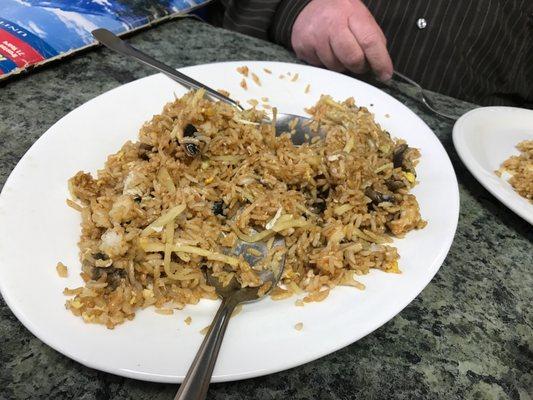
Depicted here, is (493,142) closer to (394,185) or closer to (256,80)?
(394,185)

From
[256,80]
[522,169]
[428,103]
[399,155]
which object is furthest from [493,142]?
[256,80]

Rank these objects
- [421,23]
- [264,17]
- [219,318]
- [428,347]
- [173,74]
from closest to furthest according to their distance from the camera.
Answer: [219,318] < [428,347] < [173,74] < [421,23] < [264,17]

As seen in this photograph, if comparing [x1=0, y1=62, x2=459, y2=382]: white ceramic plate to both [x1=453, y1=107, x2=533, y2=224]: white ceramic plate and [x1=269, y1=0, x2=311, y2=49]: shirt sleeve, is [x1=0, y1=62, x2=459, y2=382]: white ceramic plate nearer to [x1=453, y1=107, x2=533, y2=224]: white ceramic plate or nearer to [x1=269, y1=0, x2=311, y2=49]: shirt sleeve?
[x1=453, y1=107, x2=533, y2=224]: white ceramic plate

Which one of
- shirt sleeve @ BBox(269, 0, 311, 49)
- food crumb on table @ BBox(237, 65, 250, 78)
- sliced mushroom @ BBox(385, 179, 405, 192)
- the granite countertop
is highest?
shirt sleeve @ BBox(269, 0, 311, 49)

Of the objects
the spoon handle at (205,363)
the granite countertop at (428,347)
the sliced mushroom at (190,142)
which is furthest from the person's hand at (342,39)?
the spoon handle at (205,363)

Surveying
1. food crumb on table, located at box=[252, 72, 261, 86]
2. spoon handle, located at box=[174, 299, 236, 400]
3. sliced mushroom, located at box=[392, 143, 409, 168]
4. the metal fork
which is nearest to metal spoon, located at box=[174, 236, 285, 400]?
spoon handle, located at box=[174, 299, 236, 400]
